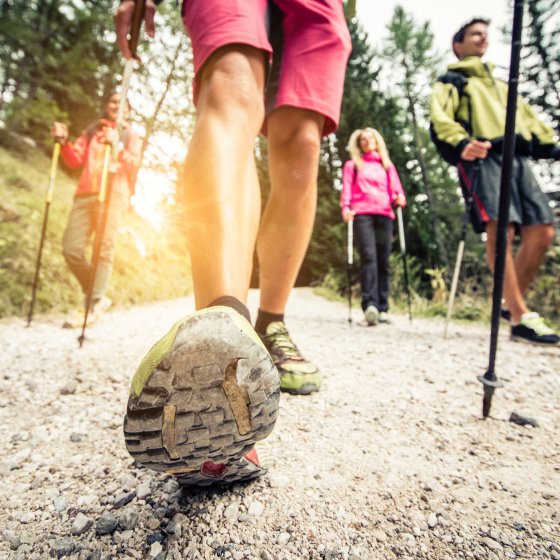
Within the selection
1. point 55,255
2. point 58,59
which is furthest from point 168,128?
point 55,255

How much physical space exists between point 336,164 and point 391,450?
1474 centimetres

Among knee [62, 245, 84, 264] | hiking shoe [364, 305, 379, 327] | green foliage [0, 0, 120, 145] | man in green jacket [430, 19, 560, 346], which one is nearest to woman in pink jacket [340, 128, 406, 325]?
hiking shoe [364, 305, 379, 327]

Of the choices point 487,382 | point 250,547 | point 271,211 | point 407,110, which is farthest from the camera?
point 407,110

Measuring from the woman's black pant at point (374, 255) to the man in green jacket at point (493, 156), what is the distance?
1.39 meters

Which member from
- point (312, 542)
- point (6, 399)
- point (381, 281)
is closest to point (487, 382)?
point (312, 542)

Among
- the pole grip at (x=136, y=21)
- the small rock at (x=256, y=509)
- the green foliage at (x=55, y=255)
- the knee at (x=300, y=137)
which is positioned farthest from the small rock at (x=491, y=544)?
the green foliage at (x=55, y=255)

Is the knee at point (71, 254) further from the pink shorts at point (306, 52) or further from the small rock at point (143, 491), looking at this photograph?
the small rock at point (143, 491)

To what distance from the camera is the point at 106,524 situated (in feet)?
2.31

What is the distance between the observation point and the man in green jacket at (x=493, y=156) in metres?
2.77

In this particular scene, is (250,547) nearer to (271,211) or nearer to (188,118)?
(271,211)

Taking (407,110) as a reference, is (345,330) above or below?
below

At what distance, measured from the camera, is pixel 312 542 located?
0.68 meters

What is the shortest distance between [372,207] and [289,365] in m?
3.48

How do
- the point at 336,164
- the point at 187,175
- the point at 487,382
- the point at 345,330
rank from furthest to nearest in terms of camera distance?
the point at 336,164 → the point at 345,330 → the point at 487,382 → the point at 187,175
